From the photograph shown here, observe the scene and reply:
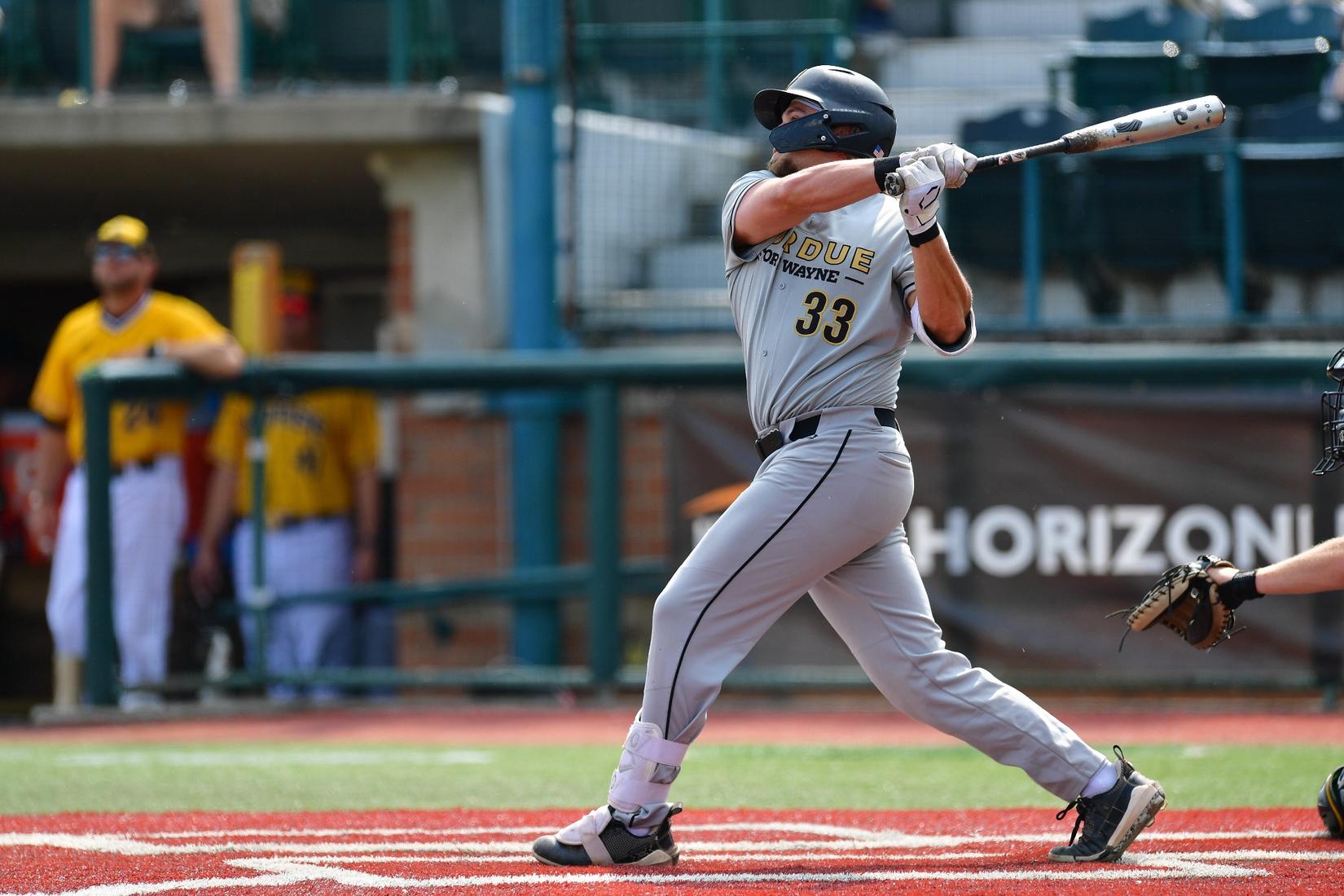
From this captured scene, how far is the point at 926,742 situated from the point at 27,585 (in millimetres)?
6252

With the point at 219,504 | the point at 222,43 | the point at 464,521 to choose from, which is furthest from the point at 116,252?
the point at 222,43

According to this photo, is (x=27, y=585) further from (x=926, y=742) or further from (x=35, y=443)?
(x=926, y=742)

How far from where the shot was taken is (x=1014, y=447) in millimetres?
8117

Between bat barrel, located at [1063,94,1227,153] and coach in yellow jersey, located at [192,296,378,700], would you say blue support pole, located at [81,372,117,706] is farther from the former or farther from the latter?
bat barrel, located at [1063,94,1227,153]

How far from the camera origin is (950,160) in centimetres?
368

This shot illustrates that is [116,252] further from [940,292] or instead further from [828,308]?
[940,292]

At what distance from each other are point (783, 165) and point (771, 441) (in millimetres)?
602

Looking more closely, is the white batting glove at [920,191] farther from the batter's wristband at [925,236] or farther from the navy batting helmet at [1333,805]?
the navy batting helmet at [1333,805]

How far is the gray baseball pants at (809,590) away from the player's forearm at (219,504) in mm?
5351

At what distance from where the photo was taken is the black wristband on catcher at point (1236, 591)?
4.05m

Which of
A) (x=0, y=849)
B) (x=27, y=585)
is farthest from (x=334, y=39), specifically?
(x=0, y=849)

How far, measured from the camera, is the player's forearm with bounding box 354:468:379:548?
29.9 feet

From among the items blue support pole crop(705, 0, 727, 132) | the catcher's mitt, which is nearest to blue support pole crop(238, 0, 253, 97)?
blue support pole crop(705, 0, 727, 132)

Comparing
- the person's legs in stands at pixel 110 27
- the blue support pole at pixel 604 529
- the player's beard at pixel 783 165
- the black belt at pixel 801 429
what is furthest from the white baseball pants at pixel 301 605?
the player's beard at pixel 783 165
